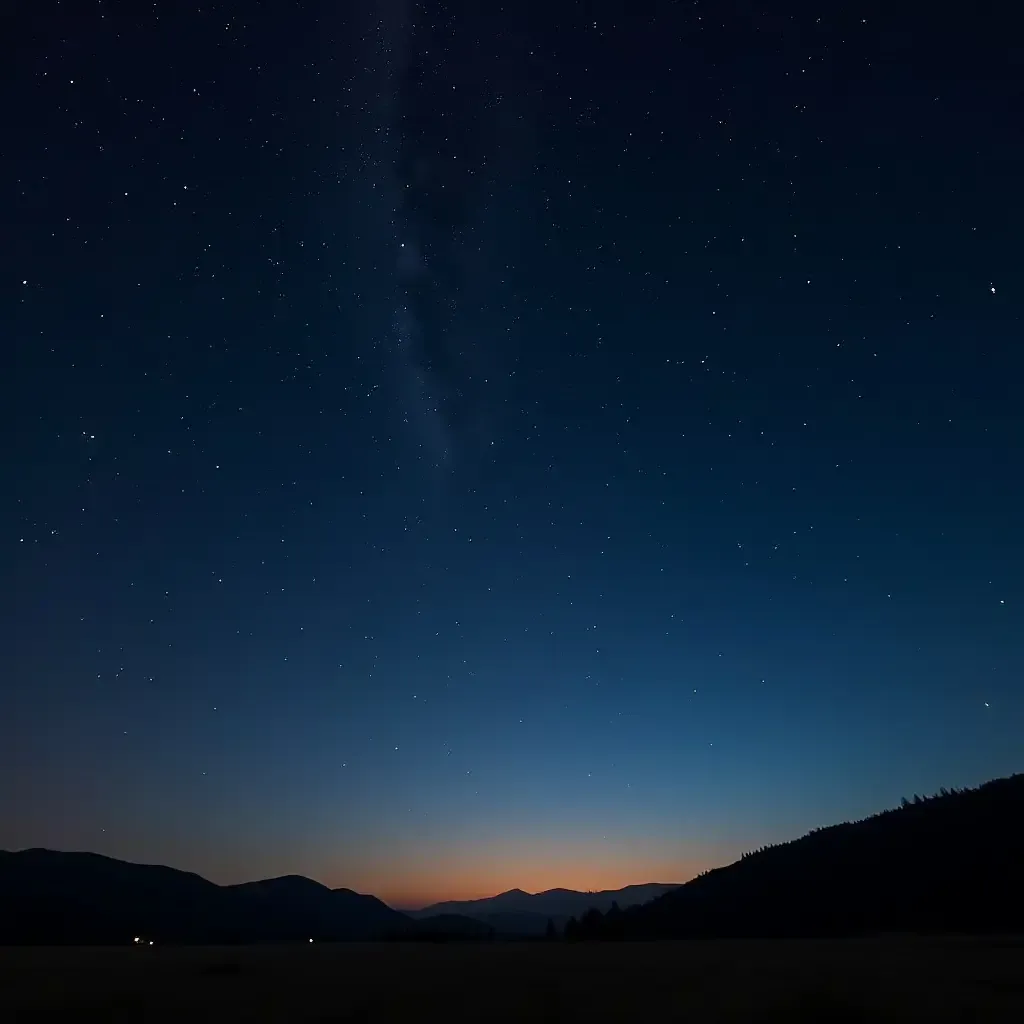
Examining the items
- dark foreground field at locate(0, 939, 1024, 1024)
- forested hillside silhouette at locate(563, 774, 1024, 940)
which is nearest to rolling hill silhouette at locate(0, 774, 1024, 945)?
forested hillside silhouette at locate(563, 774, 1024, 940)

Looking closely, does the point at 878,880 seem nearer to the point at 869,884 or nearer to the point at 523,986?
the point at 869,884

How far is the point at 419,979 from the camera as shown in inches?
242

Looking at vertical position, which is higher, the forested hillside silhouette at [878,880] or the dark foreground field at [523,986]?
the forested hillside silhouette at [878,880]

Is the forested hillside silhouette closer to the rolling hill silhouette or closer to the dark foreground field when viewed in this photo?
the rolling hill silhouette

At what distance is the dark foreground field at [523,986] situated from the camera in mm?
4961

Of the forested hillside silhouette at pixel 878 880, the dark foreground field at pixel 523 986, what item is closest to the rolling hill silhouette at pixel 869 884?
the forested hillside silhouette at pixel 878 880

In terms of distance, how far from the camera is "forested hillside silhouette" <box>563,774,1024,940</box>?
154 ft

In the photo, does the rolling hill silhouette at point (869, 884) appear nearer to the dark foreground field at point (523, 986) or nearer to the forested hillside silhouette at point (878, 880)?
the forested hillside silhouette at point (878, 880)

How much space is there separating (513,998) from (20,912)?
17942 cm

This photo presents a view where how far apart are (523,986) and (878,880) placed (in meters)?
67.9

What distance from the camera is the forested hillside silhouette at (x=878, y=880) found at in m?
47.0

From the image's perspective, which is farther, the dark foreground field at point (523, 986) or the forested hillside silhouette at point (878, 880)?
the forested hillside silhouette at point (878, 880)

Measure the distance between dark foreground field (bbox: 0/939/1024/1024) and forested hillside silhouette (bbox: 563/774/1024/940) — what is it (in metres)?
33.4

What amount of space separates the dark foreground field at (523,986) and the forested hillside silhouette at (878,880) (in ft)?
110
